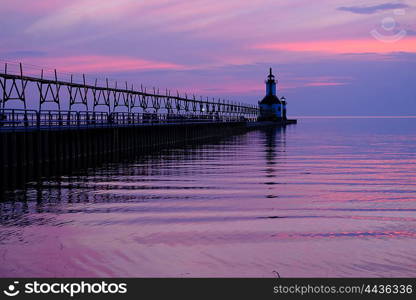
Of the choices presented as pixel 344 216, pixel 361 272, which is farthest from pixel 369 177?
pixel 361 272

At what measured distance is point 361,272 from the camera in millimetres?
13414

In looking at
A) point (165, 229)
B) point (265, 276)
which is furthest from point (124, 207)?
point (265, 276)

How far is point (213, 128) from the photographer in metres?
106

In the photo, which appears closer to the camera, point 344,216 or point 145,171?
point 344,216

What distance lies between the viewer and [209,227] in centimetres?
1853

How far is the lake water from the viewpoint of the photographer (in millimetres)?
13953

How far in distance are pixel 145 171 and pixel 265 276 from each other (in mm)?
24363

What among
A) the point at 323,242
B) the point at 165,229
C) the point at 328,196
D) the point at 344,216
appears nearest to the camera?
the point at 323,242

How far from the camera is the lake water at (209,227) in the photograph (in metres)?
14.0

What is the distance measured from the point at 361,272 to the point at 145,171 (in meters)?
24.5

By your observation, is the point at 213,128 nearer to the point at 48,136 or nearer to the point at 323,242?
the point at 48,136

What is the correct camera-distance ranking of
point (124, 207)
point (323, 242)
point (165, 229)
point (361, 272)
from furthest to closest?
point (124, 207) → point (165, 229) → point (323, 242) → point (361, 272)

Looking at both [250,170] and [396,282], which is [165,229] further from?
[250,170]

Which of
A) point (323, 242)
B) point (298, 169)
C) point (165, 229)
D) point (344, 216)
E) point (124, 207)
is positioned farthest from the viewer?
point (298, 169)
